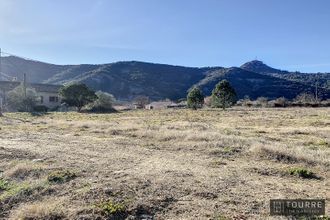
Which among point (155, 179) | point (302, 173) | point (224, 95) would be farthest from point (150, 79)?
point (155, 179)

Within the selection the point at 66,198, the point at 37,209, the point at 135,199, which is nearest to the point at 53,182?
the point at 66,198

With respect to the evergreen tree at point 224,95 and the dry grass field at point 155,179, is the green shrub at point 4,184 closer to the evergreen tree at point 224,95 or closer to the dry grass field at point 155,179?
the dry grass field at point 155,179

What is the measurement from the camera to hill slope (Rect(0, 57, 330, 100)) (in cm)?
14238

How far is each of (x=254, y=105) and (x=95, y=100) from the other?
34.5 m

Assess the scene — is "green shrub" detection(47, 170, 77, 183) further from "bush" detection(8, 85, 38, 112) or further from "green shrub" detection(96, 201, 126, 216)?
"bush" detection(8, 85, 38, 112)

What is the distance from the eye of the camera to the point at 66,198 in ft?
30.8

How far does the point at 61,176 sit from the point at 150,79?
14497cm

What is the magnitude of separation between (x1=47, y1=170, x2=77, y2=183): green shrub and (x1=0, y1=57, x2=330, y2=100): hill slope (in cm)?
12428

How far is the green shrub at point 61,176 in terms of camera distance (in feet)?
35.8

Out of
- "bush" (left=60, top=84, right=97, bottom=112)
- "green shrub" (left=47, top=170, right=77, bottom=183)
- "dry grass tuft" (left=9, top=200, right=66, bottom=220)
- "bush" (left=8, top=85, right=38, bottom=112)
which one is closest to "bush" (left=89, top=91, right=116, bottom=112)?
"bush" (left=60, top=84, right=97, bottom=112)

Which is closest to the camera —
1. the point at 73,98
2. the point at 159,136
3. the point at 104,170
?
the point at 104,170

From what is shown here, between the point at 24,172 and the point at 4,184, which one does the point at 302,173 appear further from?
the point at 4,184

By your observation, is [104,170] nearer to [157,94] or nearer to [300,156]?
[300,156]

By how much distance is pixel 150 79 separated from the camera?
155 m
